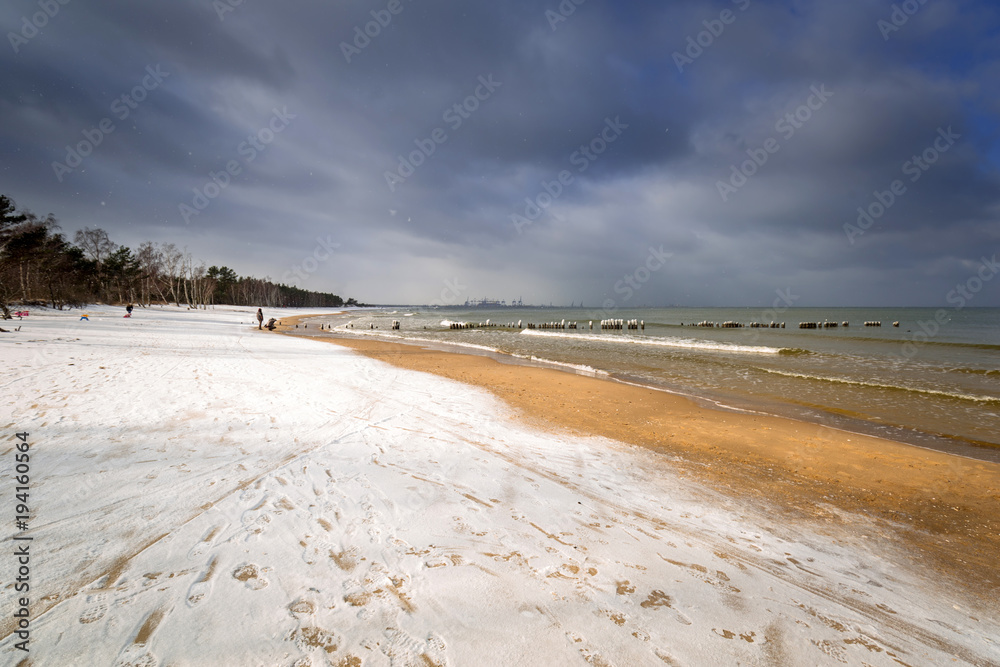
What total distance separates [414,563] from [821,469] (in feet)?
24.4

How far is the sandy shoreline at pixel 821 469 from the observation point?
182 inches

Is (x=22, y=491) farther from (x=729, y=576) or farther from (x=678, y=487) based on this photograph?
(x=678, y=487)

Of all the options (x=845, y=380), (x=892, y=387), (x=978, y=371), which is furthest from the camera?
(x=978, y=371)

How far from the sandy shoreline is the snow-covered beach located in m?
0.66

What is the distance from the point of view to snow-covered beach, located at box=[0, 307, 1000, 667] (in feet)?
7.86

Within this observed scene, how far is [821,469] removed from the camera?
6594 mm

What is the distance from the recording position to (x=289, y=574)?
2951 mm

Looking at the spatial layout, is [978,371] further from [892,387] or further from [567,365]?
[567,365]

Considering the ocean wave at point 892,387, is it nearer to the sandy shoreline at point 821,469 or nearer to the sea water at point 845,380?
the sea water at point 845,380

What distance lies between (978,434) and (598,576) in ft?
40.3

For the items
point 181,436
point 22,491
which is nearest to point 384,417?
point 181,436

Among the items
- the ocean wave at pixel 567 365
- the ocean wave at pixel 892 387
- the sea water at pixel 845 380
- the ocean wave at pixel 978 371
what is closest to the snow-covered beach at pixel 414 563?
the sea water at pixel 845 380

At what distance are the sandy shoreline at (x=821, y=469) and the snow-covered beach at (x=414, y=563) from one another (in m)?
0.66

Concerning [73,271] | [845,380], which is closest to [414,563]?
[845,380]
